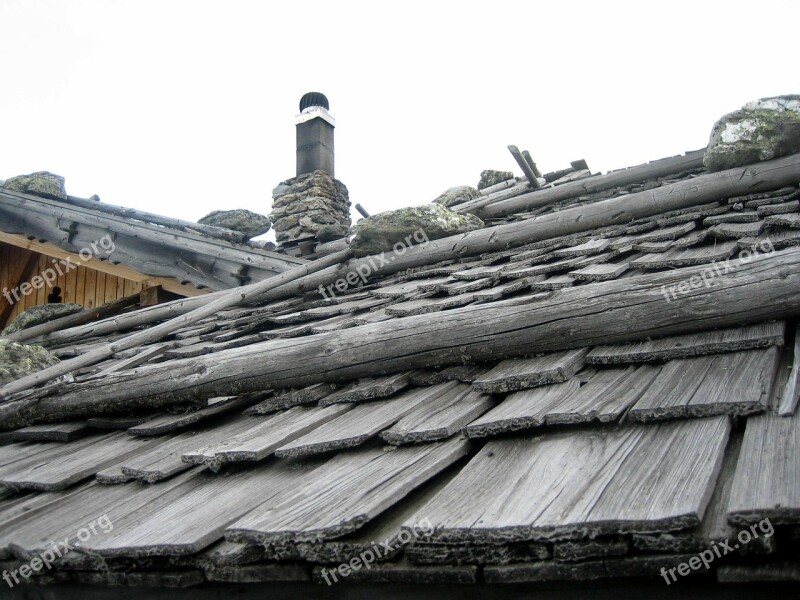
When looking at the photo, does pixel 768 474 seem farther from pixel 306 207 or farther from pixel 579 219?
pixel 306 207

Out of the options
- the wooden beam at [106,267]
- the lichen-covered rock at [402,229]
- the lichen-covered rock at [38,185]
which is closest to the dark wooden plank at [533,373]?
the lichen-covered rock at [402,229]

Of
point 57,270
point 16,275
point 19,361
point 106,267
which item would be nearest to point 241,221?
point 106,267

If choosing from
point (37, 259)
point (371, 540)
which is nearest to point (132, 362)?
point (371, 540)

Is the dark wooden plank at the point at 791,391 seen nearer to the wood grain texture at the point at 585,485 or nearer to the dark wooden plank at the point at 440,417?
the wood grain texture at the point at 585,485

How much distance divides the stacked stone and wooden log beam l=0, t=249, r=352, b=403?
271 centimetres

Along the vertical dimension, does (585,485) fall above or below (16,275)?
below

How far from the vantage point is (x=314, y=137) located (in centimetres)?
766

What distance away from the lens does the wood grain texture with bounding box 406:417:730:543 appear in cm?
115

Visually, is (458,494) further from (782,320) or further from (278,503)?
(782,320)

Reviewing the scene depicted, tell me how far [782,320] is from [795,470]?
2.69ft

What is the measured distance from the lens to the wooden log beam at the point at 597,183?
4.68 metres

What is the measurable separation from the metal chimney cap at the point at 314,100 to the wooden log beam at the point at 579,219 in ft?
13.3

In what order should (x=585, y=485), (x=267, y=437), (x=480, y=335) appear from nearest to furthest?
(x=585, y=485), (x=267, y=437), (x=480, y=335)

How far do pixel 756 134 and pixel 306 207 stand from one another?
15.7 ft
